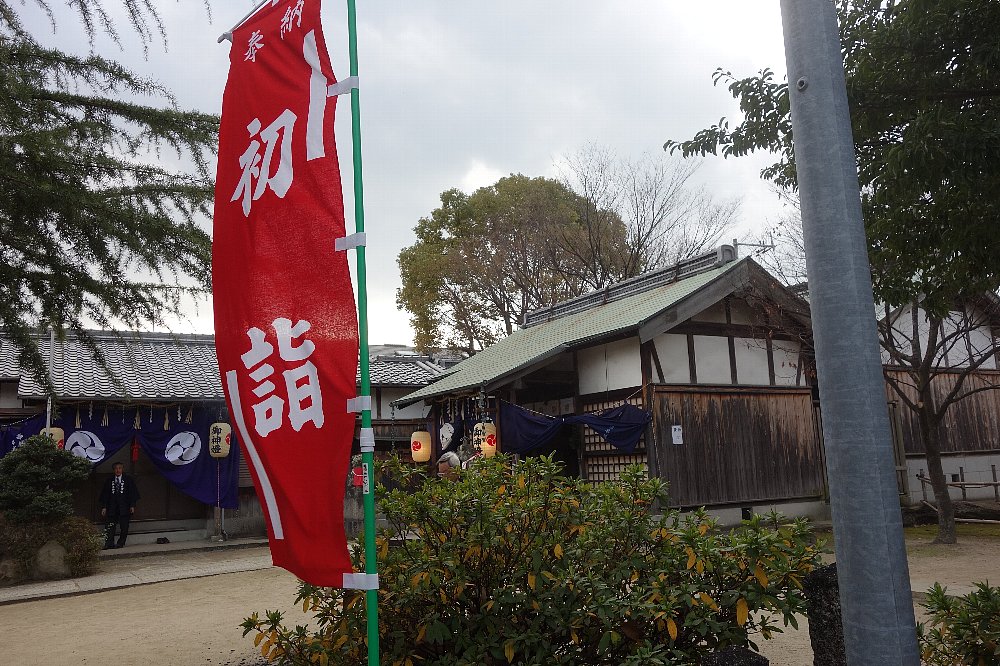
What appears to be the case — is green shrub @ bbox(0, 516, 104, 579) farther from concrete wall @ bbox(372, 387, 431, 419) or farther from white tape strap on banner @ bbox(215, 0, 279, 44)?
white tape strap on banner @ bbox(215, 0, 279, 44)

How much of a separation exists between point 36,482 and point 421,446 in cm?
839

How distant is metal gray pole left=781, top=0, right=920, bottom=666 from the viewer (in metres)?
2.52

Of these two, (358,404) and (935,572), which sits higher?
(358,404)

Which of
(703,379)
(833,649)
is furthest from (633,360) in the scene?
(833,649)

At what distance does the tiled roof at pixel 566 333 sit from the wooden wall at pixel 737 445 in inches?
76.9

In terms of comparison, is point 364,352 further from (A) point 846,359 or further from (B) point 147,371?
(B) point 147,371

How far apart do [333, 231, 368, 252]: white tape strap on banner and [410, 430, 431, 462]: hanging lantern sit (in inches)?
611

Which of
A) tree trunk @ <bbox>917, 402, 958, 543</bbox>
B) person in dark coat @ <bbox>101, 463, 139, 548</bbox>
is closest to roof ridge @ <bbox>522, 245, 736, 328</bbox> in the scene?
tree trunk @ <bbox>917, 402, 958, 543</bbox>

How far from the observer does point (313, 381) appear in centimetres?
370

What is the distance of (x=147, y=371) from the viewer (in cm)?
2000

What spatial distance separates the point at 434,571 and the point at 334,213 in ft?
7.34

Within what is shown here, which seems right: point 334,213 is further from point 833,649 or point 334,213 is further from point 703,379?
point 703,379

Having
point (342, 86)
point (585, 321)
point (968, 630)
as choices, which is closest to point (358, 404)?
point (342, 86)

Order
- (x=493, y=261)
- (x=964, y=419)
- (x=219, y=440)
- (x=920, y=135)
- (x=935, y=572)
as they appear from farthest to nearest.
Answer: (x=493, y=261) → (x=964, y=419) → (x=219, y=440) → (x=935, y=572) → (x=920, y=135)
